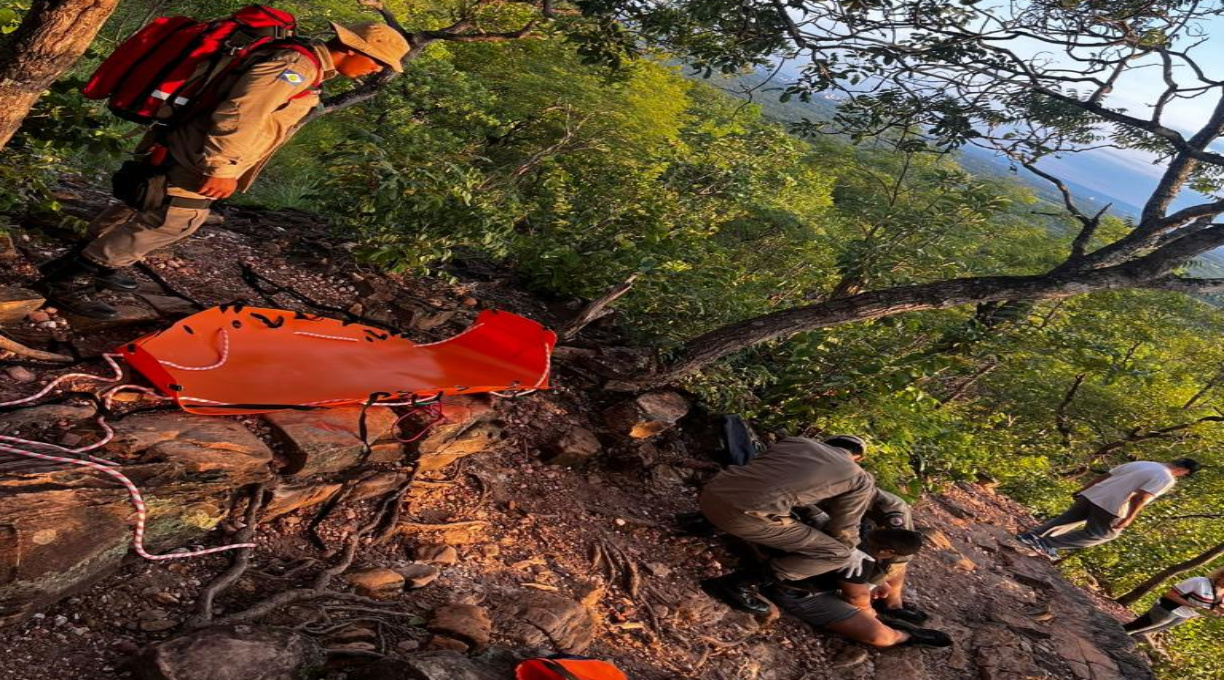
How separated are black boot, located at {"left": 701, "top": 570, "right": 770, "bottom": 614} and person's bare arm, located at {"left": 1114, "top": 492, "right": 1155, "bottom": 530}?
179 inches

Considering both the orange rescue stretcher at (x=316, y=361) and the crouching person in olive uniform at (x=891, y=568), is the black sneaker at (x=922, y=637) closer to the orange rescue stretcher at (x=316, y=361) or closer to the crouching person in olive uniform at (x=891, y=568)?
the crouching person in olive uniform at (x=891, y=568)

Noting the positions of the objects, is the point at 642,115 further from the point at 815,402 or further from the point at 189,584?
the point at 189,584

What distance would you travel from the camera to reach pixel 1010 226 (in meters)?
18.7

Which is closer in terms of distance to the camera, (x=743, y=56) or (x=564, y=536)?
(x=564, y=536)

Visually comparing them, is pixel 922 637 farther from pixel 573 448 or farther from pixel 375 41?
pixel 375 41

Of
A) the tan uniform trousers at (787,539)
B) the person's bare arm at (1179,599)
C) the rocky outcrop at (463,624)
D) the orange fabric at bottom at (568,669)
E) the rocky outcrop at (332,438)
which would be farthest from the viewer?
the person's bare arm at (1179,599)

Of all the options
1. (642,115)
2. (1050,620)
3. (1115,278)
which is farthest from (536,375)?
(642,115)

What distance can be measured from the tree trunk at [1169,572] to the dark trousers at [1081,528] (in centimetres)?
540

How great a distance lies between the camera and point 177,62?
124 inches

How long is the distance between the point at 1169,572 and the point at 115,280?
1423cm

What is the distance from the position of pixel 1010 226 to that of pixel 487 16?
52.3ft

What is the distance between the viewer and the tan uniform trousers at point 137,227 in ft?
11.2

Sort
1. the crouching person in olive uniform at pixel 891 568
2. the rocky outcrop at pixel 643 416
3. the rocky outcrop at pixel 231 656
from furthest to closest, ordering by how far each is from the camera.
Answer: the rocky outcrop at pixel 643 416 → the crouching person in olive uniform at pixel 891 568 → the rocky outcrop at pixel 231 656

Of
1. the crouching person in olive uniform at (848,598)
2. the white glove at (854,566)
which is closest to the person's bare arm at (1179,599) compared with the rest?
the crouching person in olive uniform at (848,598)
